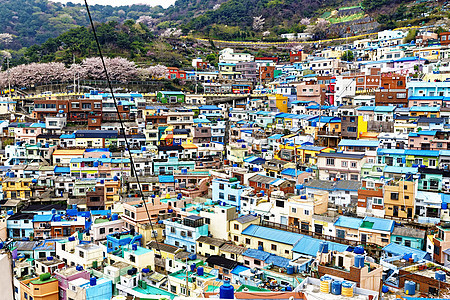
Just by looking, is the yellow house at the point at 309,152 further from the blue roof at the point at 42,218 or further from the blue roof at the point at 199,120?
the blue roof at the point at 42,218

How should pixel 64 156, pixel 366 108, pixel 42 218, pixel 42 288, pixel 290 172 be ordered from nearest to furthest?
pixel 42 288 → pixel 42 218 → pixel 290 172 → pixel 64 156 → pixel 366 108

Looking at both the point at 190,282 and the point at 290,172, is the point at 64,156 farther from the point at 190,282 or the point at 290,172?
the point at 190,282

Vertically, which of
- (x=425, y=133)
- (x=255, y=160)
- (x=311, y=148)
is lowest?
(x=255, y=160)

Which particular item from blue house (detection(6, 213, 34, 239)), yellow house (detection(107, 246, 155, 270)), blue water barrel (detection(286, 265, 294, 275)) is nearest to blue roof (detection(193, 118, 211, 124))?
blue house (detection(6, 213, 34, 239))

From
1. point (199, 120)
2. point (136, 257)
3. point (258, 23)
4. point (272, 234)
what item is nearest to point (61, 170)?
point (199, 120)

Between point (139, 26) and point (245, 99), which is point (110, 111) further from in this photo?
point (139, 26)

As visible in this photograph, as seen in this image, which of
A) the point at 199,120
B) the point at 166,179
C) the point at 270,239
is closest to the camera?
the point at 270,239

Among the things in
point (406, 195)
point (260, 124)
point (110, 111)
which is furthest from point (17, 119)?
point (406, 195)
